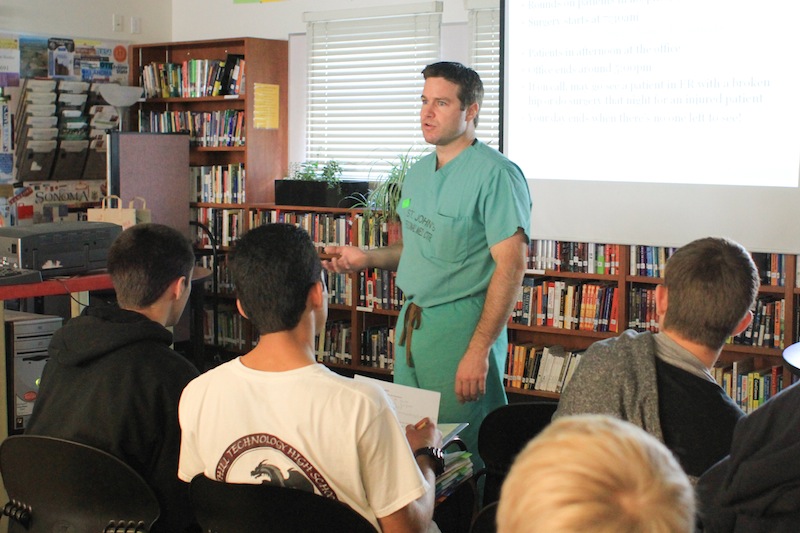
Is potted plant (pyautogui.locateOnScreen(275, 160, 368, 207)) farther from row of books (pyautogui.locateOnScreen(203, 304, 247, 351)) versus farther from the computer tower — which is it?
the computer tower

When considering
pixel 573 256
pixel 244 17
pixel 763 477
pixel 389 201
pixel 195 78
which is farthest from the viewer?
pixel 244 17

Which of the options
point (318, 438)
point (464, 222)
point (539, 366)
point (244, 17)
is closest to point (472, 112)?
point (464, 222)

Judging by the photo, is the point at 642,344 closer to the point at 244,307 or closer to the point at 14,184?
the point at 244,307

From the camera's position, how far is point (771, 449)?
1398mm

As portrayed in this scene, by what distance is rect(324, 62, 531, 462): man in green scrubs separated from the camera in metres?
2.78

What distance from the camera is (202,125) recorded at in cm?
628

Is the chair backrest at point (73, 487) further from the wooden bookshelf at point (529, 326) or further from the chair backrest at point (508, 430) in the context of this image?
the wooden bookshelf at point (529, 326)

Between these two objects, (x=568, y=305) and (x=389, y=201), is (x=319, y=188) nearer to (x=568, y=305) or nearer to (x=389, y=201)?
(x=389, y=201)

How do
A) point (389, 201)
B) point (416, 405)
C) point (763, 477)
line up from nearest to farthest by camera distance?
point (763, 477), point (416, 405), point (389, 201)

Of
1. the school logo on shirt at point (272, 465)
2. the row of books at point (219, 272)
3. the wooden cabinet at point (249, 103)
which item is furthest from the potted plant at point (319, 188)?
the school logo on shirt at point (272, 465)

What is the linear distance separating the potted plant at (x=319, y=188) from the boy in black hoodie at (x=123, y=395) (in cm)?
341

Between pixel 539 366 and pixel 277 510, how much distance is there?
3.55m

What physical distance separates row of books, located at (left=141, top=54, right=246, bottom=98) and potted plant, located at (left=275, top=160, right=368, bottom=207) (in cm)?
76

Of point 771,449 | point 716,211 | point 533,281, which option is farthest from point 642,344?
point 533,281
